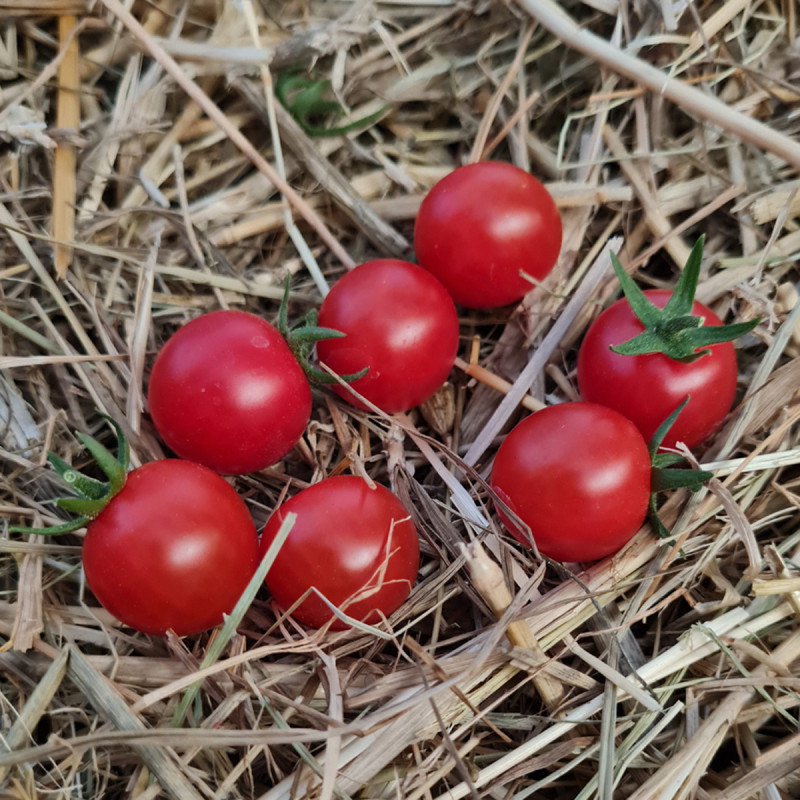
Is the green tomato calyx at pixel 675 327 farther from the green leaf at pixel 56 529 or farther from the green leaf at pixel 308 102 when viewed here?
the green leaf at pixel 56 529

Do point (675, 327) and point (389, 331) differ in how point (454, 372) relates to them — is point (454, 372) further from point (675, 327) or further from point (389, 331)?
point (675, 327)

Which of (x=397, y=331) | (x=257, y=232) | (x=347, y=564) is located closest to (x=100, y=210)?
(x=257, y=232)

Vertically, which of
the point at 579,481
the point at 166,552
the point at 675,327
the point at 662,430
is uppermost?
the point at 675,327

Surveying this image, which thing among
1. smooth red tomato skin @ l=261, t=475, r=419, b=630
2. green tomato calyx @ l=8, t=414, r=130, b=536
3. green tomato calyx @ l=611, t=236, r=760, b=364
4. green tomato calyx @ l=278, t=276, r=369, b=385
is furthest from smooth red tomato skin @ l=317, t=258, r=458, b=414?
green tomato calyx @ l=8, t=414, r=130, b=536

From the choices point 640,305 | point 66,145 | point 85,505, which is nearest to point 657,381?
point 640,305

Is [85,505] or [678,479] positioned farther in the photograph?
[678,479]

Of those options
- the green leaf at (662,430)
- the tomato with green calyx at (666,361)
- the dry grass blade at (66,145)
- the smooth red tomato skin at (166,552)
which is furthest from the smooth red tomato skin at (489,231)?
the dry grass blade at (66,145)

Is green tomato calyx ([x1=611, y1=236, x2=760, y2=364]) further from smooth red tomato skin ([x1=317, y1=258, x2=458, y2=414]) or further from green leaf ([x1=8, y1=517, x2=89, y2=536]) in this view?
green leaf ([x1=8, y1=517, x2=89, y2=536])

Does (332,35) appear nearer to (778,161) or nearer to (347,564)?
(778,161)
